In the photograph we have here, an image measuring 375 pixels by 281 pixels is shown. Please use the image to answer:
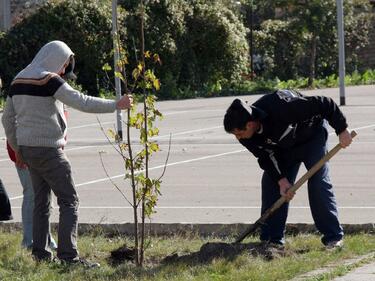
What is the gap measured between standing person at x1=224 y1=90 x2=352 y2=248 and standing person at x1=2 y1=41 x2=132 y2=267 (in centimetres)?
122

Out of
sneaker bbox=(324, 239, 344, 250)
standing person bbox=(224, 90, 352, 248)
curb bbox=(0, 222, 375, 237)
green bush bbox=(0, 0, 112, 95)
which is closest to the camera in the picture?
standing person bbox=(224, 90, 352, 248)

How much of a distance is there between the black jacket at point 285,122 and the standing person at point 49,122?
129cm

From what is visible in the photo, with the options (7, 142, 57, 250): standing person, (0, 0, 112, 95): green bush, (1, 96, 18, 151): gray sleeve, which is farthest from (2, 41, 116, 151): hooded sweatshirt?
(0, 0, 112, 95): green bush

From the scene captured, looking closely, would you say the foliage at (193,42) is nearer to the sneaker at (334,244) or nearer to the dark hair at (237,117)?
the sneaker at (334,244)

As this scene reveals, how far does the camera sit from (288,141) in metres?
8.55

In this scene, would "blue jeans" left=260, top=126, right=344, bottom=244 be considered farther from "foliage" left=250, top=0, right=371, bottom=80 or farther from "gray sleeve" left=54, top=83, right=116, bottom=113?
"foliage" left=250, top=0, right=371, bottom=80

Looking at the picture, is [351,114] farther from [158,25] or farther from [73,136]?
[158,25]

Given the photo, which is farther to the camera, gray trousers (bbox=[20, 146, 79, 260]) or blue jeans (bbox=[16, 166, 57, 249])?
blue jeans (bbox=[16, 166, 57, 249])

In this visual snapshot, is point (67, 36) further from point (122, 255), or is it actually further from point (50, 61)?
point (50, 61)

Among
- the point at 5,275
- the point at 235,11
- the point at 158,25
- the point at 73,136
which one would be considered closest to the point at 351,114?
the point at 73,136

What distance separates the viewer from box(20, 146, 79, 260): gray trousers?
820 centimetres

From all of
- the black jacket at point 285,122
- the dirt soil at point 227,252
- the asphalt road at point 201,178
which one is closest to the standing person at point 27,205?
the dirt soil at point 227,252

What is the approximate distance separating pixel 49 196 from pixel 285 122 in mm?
1973

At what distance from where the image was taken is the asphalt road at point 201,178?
11.2m
